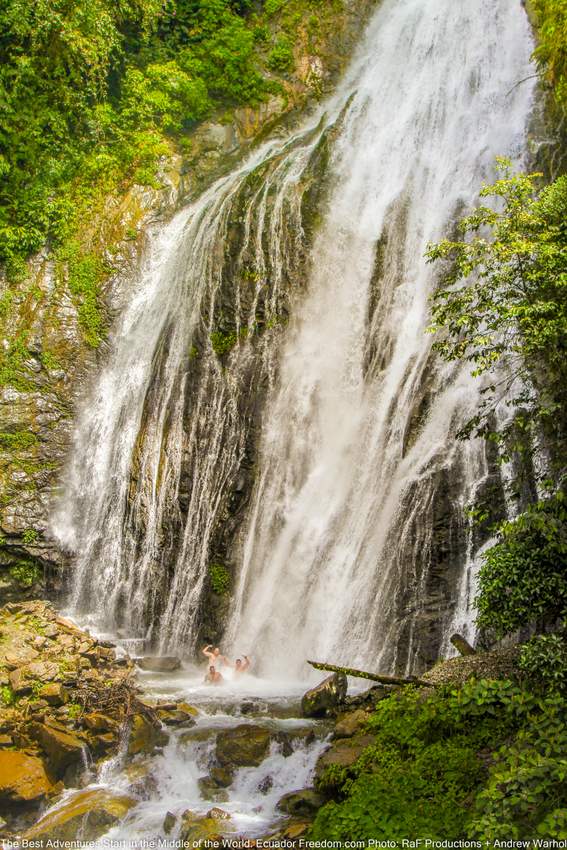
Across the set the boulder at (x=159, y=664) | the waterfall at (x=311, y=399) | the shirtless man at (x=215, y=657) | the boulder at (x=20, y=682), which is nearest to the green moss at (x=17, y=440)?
the waterfall at (x=311, y=399)

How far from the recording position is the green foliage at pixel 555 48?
44.1 ft

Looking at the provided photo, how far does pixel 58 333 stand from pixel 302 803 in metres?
13.5

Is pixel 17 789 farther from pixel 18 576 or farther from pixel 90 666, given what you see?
pixel 18 576

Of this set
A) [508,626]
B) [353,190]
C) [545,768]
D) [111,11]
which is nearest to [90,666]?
[508,626]

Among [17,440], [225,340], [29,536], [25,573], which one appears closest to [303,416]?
[225,340]

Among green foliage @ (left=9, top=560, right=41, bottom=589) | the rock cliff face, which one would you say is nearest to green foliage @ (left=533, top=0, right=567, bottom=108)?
the rock cliff face

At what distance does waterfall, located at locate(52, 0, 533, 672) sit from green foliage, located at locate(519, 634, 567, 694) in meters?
4.57

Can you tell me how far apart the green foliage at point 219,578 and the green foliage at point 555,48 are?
11.8 metres

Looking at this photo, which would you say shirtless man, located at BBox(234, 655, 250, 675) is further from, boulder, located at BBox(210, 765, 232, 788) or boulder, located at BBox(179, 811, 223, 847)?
boulder, located at BBox(179, 811, 223, 847)

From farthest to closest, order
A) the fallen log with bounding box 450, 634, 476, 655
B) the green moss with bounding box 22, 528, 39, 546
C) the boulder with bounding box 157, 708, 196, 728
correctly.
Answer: the green moss with bounding box 22, 528, 39, 546 < the boulder with bounding box 157, 708, 196, 728 < the fallen log with bounding box 450, 634, 476, 655

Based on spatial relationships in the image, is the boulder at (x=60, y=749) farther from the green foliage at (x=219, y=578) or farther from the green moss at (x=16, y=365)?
the green moss at (x=16, y=365)

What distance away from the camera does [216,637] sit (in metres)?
14.3

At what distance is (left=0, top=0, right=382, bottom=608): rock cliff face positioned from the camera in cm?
1587

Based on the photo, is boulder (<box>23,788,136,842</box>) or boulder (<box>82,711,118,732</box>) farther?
boulder (<box>82,711,118,732</box>)
